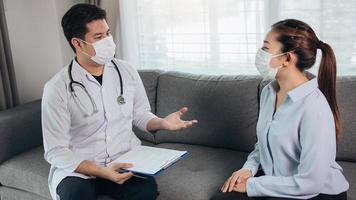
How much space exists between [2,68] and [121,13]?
3.12 feet

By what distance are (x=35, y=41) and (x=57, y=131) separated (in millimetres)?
1610

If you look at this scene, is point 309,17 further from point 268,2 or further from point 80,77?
point 80,77

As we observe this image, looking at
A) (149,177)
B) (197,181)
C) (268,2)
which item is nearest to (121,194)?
(149,177)

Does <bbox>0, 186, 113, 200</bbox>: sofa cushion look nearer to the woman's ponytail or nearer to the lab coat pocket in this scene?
the lab coat pocket

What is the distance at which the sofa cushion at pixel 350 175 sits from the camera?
5.42ft

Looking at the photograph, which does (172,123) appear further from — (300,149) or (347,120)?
(347,120)

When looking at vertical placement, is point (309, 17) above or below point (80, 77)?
above

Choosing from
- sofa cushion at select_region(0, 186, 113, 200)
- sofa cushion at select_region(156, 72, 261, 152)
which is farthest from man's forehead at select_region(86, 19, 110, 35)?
sofa cushion at select_region(0, 186, 113, 200)

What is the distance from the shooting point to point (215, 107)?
228cm

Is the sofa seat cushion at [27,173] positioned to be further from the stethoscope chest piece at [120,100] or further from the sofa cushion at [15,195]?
the stethoscope chest piece at [120,100]

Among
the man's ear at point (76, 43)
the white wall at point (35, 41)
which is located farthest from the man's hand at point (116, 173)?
the white wall at point (35, 41)

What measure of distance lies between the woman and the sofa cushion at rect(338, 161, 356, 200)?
0.48ft

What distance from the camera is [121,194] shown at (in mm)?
1766

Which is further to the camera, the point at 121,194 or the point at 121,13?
the point at 121,13
